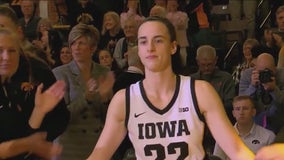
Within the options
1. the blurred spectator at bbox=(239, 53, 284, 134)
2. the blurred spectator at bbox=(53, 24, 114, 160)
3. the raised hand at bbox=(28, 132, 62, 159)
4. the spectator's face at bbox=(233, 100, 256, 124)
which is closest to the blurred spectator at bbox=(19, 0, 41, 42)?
the blurred spectator at bbox=(239, 53, 284, 134)

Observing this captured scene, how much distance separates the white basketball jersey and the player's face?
0.17 m

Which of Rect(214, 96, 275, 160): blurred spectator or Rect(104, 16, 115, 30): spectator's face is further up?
Rect(104, 16, 115, 30): spectator's face

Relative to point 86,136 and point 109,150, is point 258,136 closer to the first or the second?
point 86,136

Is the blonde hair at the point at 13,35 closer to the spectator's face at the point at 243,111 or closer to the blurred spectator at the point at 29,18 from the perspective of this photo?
the spectator's face at the point at 243,111

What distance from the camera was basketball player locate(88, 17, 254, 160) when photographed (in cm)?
362

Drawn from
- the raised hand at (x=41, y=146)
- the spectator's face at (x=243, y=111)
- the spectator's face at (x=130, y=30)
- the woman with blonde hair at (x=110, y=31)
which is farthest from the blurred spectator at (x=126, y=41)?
the raised hand at (x=41, y=146)

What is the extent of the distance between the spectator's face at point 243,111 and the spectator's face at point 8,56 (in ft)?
10.9

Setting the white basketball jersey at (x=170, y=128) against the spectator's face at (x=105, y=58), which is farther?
the spectator's face at (x=105, y=58)

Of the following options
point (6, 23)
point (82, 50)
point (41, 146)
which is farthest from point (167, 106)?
point (82, 50)

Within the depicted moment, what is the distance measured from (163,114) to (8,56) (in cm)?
90

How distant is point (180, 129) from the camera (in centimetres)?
362

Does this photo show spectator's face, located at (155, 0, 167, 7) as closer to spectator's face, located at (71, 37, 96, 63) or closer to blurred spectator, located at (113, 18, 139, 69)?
blurred spectator, located at (113, 18, 139, 69)

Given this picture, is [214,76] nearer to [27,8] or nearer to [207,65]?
[207,65]

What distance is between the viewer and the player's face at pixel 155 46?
366cm
